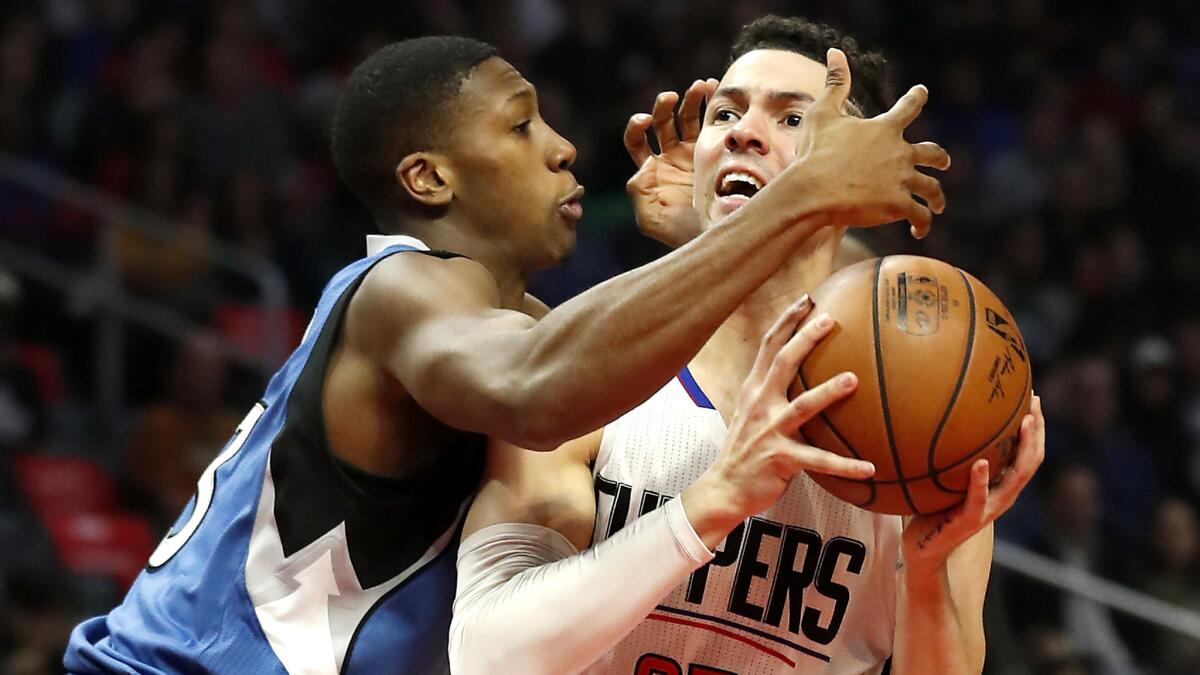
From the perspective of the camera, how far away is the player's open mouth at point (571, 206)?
11.4 feet

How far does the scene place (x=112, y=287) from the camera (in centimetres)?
761

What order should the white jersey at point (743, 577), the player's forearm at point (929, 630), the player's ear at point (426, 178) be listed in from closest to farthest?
the player's forearm at point (929, 630)
the white jersey at point (743, 577)
the player's ear at point (426, 178)

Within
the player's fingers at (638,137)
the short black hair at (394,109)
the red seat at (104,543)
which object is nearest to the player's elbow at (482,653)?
the short black hair at (394,109)

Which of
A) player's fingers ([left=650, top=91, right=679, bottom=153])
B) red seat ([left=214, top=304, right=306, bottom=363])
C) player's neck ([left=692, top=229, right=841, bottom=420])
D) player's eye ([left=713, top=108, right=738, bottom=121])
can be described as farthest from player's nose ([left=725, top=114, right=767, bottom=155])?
red seat ([left=214, top=304, right=306, bottom=363])

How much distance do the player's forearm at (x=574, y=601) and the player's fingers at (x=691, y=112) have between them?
1274 mm

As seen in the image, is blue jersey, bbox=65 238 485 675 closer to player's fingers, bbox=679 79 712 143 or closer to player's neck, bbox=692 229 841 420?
player's neck, bbox=692 229 841 420

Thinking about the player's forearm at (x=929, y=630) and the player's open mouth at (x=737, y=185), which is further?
the player's open mouth at (x=737, y=185)

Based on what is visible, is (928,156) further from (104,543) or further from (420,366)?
(104,543)

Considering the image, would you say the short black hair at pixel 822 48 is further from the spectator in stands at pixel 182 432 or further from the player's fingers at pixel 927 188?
the spectator in stands at pixel 182 432

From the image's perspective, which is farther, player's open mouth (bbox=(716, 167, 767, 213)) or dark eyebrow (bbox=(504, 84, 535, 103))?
dark eyebrow (bbox=(504, 84, 535, 103))

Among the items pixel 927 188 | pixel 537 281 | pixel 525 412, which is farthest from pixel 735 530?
pixel 537 281

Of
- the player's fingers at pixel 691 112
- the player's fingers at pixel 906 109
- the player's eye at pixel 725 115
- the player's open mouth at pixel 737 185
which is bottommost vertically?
the player's open mouth at pixel 737 185

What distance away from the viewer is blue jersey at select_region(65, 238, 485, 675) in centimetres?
314

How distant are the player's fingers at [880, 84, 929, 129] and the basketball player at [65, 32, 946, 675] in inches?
0.4
